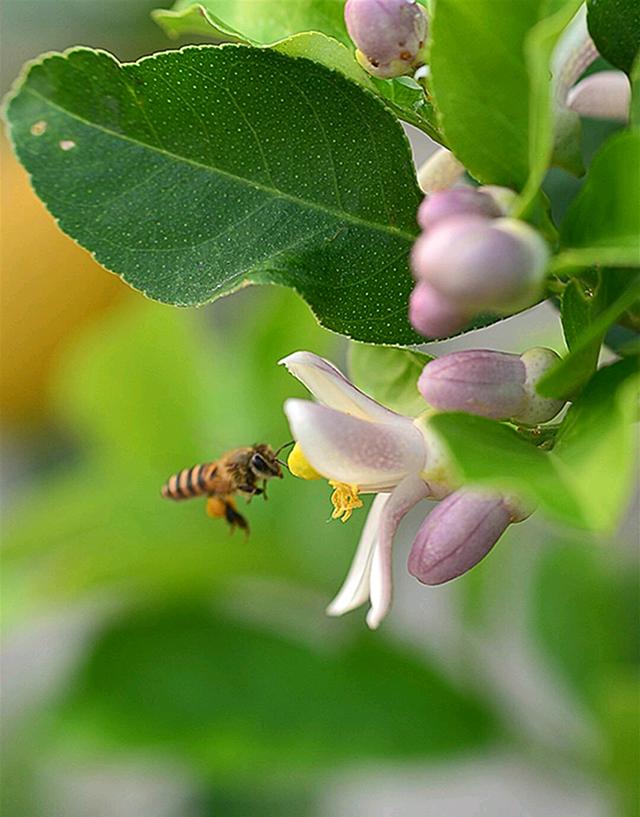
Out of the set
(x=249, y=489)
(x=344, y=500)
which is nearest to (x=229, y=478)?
(x=249, y=489)

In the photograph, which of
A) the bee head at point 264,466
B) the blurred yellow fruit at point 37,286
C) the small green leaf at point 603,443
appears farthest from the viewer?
the blurred yellow fruit at point 37,286

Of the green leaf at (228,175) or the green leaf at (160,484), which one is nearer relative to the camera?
the green leaf at (228,175)

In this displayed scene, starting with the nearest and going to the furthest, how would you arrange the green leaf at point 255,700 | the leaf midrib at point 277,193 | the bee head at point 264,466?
the leaf midrib at point 277,193 → the bee head at point 264,466 → the green leaf at point 255,700

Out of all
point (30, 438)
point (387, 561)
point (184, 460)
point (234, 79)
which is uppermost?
point (234, 79)

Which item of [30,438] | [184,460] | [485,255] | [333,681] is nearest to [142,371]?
[184,460]

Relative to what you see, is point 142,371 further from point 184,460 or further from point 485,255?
point 485,255

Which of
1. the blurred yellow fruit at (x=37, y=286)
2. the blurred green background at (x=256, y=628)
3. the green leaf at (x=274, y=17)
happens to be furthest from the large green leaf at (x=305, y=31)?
the blurred yellow fruit at (x=37, y=286)

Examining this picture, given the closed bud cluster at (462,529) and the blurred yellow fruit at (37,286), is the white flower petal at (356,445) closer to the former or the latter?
the closed bud cluster at (462,529)
